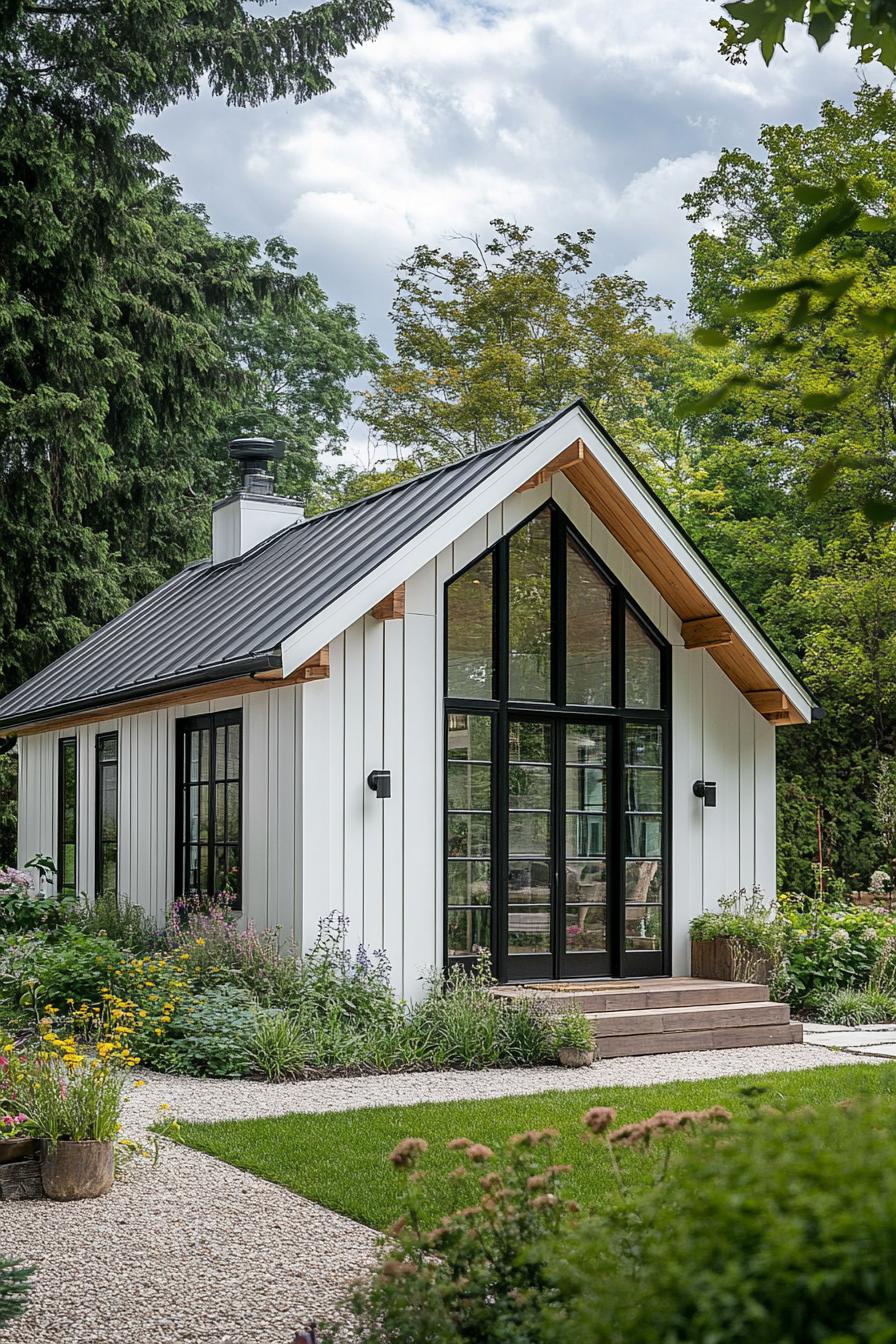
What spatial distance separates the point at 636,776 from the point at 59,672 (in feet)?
25.7

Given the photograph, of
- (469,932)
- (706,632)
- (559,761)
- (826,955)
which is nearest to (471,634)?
(559,761)

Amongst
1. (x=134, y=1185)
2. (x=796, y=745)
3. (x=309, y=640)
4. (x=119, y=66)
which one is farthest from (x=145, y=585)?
(x=134, y=1185)

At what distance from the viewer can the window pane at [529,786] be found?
1077 cm

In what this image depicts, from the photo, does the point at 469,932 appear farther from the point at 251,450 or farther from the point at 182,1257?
the point at 251,450

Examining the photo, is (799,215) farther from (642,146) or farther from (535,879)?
(535,879)

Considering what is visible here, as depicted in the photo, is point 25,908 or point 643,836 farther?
point 25,908

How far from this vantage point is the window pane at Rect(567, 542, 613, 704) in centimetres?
Answer: 1116

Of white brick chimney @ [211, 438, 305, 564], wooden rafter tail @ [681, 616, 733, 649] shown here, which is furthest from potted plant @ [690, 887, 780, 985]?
white brick chimney @ [211, 438, 305, 564]

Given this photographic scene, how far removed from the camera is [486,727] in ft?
35.1

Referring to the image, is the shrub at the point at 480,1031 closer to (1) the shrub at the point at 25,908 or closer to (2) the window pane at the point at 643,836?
(2) the window pane at the point at 643,836

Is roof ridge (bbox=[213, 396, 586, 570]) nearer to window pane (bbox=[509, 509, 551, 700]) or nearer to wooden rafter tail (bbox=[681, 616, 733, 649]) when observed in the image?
window pane (bbox=[509, 509, 551, 700])

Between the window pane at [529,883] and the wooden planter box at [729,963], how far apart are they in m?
1.54

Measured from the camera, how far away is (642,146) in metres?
32.1

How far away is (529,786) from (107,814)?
530 centimetres
